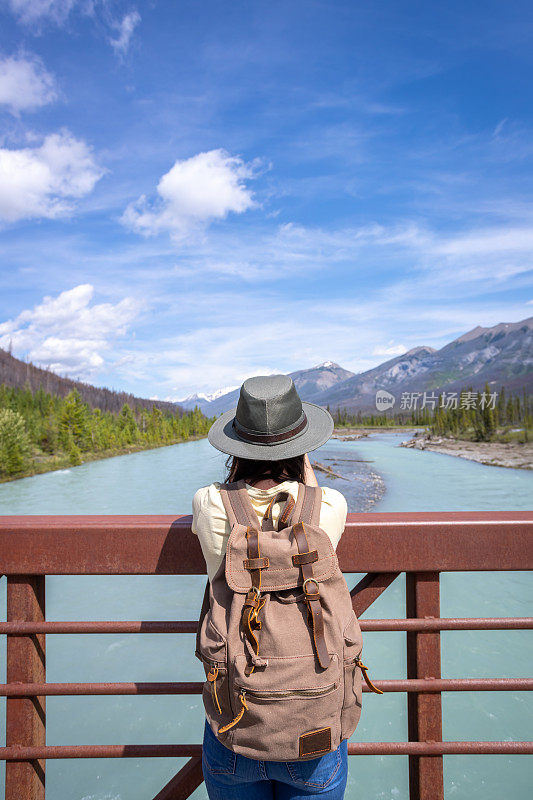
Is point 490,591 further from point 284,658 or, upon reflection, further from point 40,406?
point 40,406

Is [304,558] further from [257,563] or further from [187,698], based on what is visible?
[187,698]

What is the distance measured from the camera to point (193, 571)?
1340 millimetres

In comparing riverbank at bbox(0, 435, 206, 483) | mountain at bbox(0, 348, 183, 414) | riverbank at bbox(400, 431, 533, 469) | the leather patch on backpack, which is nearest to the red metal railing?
the leather patch on backpack

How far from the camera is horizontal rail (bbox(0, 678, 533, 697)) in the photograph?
1.39m

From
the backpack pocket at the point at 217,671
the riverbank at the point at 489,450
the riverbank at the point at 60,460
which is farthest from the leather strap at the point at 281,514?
the riverbank at the point at 489,450

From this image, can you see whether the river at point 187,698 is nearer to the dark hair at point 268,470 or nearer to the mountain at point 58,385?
the dark hair at point 268,470

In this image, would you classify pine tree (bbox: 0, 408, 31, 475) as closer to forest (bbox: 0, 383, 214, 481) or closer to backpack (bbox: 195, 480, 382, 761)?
forest (bbox: 0, 383, 214, 481)

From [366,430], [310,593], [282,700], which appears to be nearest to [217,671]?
[282,700]

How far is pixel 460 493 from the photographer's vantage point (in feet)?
122

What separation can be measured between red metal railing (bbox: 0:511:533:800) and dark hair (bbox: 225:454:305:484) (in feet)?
0.77

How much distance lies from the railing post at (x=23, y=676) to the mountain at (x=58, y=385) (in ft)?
335

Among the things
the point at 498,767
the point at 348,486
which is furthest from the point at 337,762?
the point at 348,486

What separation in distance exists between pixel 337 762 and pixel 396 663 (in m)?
12.1

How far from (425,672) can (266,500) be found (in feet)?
2.33
